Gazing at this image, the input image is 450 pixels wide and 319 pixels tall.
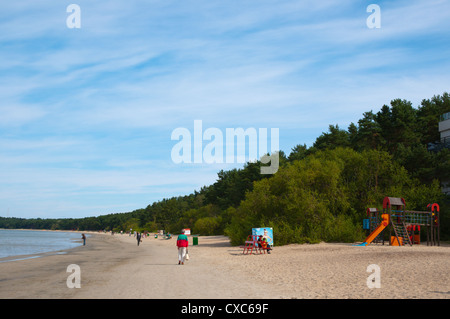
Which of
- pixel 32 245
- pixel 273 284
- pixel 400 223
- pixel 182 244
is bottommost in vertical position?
pixel 32 245

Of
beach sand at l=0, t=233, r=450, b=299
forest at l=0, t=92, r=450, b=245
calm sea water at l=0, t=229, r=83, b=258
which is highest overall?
forest at l=0, t=92, r=450, b=245

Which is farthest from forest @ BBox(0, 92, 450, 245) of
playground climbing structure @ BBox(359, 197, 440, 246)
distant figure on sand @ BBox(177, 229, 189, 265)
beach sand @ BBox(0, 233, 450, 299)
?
beach sand @ BBox(0, 233, 450, 299)

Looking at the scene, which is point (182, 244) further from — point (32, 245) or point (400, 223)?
point (32, 245)

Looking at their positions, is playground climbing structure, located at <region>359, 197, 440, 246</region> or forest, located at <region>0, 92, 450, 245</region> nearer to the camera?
playground climbing structure, located at <region>359, 197, 440, 246</region>

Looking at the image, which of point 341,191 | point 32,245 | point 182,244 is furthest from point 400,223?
point 32,245

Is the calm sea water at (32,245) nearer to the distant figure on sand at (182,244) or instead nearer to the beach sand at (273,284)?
the distant figure on sand at (182,244)

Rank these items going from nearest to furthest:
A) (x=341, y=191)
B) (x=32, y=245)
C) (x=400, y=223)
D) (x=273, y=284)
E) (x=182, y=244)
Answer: (x=273, y=284) < (x=182, y=244) < (x=400, y=223) < (x=341, y=191) < (x=32, y=245)

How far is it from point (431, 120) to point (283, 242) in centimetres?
3195

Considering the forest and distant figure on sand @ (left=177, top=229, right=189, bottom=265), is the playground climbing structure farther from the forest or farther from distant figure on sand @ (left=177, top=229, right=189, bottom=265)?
distant figure on sand @ (left=177, top=229, right=189, bottom=265)

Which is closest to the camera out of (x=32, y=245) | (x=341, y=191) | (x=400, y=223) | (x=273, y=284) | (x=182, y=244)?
(x=273, y=284)

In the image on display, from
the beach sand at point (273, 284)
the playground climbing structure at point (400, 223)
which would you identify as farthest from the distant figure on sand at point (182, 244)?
the playground climbing structure at point (400, 223)
